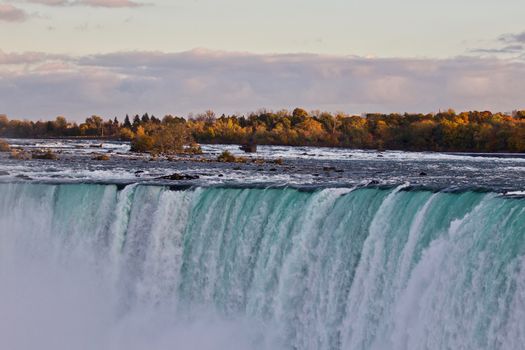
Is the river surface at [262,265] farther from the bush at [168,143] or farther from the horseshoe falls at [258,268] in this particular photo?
the bush at [168,143]

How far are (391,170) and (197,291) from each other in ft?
63.1

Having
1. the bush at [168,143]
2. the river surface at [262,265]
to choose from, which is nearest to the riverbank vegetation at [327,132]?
the bush at [168,143]

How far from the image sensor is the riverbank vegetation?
69500 mm

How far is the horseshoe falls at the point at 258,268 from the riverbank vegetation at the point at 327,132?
37.5 metres

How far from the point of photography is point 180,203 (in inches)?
1045

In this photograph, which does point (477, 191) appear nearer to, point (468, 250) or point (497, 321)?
point (468, 250)

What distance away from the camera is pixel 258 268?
23422 mm

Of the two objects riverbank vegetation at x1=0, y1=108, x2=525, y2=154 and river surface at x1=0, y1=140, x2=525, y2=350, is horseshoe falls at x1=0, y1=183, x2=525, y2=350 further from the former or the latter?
riverbank vegetation at x1=0, y1=108, x2=525, y2=154

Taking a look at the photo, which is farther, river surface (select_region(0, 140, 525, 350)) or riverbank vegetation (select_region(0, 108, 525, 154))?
riverbank vegetation (select_region(0, 108, 525, 154))

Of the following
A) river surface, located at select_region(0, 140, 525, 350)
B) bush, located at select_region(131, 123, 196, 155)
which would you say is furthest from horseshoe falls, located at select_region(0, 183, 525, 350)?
bush, located at select_region(131, 123, 196, 155)

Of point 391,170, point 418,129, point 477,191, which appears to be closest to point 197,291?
point 477,191

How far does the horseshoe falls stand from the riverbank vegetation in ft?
123

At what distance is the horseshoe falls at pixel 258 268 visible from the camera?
1708cm


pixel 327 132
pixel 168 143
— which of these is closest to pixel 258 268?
pixel 168 143
